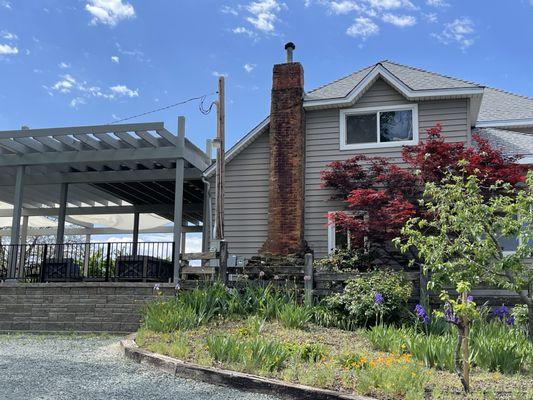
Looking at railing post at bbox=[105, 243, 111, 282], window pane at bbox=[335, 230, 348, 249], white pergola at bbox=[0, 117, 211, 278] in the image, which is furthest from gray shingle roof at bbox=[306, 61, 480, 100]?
railing post at bbox=[105, 243, 111, 282]

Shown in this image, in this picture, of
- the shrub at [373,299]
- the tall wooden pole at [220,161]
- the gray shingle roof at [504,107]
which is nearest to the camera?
the shrub at [373,299]

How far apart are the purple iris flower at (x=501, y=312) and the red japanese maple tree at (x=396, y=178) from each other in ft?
8.96

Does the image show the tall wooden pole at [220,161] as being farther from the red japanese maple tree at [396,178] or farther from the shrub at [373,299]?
the shrub at [373,299]

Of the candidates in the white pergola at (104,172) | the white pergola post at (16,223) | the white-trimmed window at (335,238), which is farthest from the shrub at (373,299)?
the white pergola post at (16,223)

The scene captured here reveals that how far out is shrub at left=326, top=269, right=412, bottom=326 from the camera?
8836mm

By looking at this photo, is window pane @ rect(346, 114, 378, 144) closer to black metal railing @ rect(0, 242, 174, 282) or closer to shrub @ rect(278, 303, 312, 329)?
black metal railing @ rect(0, 242, 174, 282)

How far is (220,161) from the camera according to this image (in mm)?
12680

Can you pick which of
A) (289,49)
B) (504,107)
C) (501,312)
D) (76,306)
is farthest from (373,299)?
(504,107)

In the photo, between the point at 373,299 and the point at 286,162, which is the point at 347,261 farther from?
the point at 286,162

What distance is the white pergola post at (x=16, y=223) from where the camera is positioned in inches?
518

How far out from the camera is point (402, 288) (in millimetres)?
9070

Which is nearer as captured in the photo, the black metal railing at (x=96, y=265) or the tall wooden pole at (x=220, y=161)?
the tall wooden pole at (x=220, y=161)

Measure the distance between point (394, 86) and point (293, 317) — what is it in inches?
273

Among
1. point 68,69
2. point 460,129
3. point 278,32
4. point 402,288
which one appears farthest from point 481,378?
point 68,69
